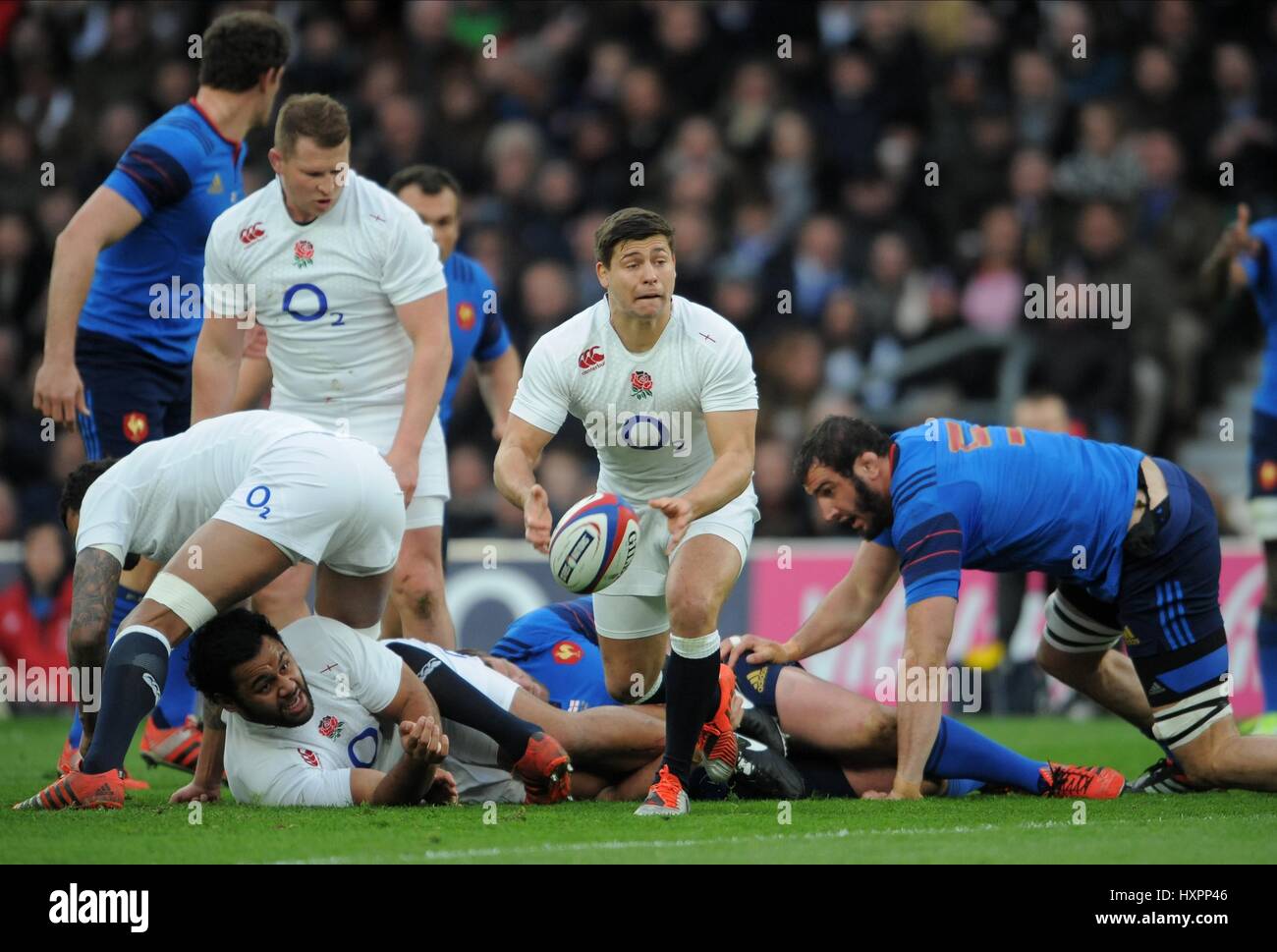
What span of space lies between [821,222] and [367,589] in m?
7.43

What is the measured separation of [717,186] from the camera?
44.0ft

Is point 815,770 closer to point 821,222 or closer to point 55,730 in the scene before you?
point 55,730

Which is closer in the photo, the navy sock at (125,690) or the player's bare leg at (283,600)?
the navy sock at (125,690)

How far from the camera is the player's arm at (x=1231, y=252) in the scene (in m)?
8.30

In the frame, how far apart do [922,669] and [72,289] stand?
12.1 ft

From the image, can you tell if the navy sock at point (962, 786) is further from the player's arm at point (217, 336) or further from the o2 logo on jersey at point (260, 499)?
the player's arm at point (217, 336)

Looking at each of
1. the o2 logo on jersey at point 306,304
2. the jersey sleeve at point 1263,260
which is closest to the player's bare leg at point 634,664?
the o2 logo on jersey at point 306,304

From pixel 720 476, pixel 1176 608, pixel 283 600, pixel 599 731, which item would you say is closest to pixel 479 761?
pixel 599 731

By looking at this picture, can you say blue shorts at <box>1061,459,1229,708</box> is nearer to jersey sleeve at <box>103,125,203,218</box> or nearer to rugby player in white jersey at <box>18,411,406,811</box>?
rugby player in white jersey at <box>18,411,406,811</box>

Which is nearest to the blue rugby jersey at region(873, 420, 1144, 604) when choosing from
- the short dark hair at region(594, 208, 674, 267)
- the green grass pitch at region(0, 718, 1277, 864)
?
the green grass pitch at region(0, 718, 1277, 864)

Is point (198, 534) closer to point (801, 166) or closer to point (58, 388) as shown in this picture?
point (58, 388)

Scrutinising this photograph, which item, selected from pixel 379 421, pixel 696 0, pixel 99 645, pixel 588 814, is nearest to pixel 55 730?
pixel 379 421

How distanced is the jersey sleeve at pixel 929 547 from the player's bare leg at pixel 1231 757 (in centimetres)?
114

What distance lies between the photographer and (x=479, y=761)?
6.56 meters
